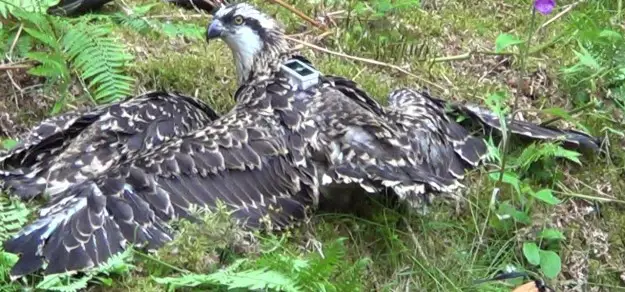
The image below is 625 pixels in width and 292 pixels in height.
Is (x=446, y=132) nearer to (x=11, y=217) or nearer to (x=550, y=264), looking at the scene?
(x=550, y=264)

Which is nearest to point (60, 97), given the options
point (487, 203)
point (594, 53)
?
point (487, 203)

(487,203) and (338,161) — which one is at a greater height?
(338,161)

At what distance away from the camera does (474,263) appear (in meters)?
5.61

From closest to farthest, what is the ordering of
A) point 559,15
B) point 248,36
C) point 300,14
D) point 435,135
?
point 435,135 → point 248,36 → point 300,14 → point 559,15

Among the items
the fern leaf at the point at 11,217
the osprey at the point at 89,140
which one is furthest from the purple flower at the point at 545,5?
the fern leaf at the point at 11,217

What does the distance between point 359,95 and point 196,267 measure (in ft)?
4.87

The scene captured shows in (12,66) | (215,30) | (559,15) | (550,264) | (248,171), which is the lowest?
(550,264)

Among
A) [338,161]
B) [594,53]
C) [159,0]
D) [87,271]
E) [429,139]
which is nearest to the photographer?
[87,271]

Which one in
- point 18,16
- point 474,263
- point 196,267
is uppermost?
point 18,16

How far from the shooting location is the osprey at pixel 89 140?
210 inches

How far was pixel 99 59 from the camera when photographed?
6074 mm

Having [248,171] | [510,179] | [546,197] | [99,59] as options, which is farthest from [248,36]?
[546,197]

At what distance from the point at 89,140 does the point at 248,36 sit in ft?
3.64

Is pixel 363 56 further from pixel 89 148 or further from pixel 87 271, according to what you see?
pixel 87 271
